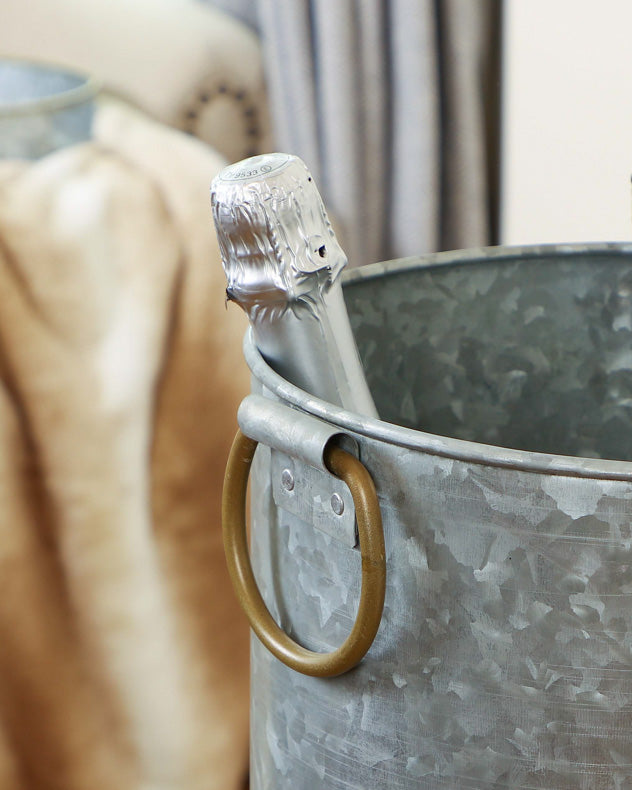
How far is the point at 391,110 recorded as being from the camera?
930mm

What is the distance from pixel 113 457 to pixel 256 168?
543 millimetres

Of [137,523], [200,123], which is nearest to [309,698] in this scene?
[137,523]

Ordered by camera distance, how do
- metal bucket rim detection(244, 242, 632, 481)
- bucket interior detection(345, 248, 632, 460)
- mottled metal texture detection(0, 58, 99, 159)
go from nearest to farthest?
metal bucket rim detection(244, 242, 632, 481), bucket interior detection(345, 248, 632, 460), mottled metal texture detection(0, 58, 99, 159)

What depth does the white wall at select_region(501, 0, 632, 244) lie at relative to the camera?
85 cm

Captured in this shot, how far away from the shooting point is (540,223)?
0.95 metres

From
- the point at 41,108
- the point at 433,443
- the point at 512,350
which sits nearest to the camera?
the point at 433,443

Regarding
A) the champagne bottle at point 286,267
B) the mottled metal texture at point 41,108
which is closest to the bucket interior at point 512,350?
the champagne bottle at point 286,267

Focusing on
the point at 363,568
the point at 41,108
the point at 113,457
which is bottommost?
the point at 113,457

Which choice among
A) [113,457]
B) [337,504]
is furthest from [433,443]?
[113,457]

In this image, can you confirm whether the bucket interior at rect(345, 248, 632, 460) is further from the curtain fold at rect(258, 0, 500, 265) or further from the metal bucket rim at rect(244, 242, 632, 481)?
the curtain fold at rect(258, 0, 500, 265)

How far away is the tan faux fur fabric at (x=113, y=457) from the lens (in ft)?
2.82

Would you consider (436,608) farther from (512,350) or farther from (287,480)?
(512,350)

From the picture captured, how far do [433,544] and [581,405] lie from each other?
0.30 metres

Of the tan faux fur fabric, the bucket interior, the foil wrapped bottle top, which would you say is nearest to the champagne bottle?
the foil wrapped bottle top
